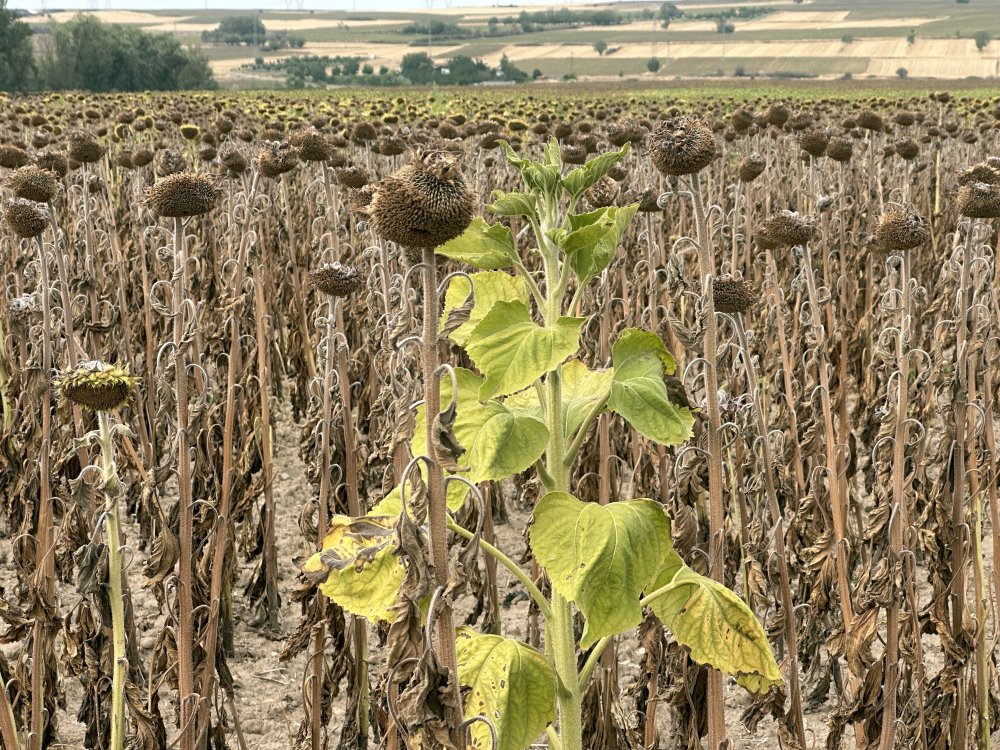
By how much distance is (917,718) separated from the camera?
122 inches

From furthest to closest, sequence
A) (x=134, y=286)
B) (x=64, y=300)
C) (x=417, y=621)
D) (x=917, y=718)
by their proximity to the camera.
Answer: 1. (x=134, y=286)
2. (x=64, y=300)
3. (x=917, y=718)
4. (x=417, y=621)

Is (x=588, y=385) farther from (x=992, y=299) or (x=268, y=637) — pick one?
(x=992, y=299)

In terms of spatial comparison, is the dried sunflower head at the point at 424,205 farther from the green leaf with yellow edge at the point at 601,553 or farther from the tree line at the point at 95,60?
the tree line at the point at 95,60

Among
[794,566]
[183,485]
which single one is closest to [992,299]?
[794,566]

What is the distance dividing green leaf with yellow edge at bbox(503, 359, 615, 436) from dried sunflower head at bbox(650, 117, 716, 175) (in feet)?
1.86

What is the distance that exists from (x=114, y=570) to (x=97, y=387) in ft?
1.37

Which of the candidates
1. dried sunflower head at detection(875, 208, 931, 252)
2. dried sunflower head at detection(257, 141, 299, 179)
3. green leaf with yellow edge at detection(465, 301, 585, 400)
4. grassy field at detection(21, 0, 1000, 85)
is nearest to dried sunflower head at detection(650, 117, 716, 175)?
green leaf with yellow edge at detection(465, 301, 585, 400)

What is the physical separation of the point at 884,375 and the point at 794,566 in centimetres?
190

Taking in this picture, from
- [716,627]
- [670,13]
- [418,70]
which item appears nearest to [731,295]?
[716,627]

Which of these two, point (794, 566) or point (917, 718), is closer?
point (917, 718)

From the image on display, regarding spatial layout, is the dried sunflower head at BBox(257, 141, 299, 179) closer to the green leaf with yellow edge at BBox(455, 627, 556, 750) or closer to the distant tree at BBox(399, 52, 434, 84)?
the green leaf with yellow edge at BBox(455, 627, 556, 750)

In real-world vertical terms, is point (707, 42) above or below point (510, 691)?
below

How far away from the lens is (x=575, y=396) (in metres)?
2.04

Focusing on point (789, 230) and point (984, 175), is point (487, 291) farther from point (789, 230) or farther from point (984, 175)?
point (984, 175)
